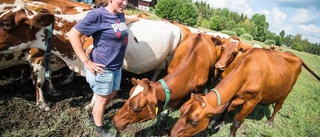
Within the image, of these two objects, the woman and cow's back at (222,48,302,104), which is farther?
cow's back at (222,48,302,104)

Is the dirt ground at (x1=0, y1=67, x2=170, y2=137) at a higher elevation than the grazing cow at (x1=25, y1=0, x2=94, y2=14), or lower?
lower

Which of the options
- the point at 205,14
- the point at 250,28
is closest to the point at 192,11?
the point at 250,28

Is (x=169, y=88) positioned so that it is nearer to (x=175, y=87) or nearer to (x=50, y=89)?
(x=175, y=87)

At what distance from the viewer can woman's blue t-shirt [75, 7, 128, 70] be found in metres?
2.75

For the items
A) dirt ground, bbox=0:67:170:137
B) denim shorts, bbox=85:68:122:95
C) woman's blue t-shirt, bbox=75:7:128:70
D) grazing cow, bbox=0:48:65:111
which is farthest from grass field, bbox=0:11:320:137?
woman's blue t-shirt, bbox=75:7:128:70

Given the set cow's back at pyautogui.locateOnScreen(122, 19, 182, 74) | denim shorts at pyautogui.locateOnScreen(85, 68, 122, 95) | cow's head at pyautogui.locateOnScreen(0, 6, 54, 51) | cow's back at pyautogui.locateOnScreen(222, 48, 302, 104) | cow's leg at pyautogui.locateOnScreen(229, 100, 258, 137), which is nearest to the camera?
denim shorts at pyautogui.locateOnScreen(85, 68, 122, 95)

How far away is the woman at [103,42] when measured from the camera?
2.76 metres

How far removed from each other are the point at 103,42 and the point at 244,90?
2.88 metres

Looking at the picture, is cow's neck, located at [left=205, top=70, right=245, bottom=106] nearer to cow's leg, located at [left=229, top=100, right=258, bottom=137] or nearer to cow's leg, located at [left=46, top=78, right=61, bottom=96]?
cow's leg, located at [left=229, top=100, right=258, bottom=137]

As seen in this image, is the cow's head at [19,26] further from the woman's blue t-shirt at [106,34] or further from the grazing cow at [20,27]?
the woman's blue t-shirt at [106,34]

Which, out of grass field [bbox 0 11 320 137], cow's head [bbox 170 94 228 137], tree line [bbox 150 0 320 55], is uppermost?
cow's head [bbox 170 94 228 137]

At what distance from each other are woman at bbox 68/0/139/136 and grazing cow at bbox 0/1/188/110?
1426 millimetres

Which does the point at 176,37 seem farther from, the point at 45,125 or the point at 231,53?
the point at 45,125

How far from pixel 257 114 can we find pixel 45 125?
216 inches
